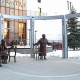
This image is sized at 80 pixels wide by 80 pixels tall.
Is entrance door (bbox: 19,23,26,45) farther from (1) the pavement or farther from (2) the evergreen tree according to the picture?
(1) the pavement

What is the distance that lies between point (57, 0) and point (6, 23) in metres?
13.6

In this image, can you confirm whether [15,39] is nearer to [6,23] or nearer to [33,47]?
[6,23]

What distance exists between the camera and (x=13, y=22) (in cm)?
2631

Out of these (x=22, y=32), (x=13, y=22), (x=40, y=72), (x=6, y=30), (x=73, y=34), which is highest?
(x=13, y=22)

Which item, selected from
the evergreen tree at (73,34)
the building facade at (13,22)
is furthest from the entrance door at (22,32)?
the evergreen tree at (73,34)

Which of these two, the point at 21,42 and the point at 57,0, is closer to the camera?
the point at 21,42

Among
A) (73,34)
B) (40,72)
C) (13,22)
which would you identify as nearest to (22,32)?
(13,22)

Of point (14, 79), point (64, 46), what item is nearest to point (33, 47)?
point (64, 46)

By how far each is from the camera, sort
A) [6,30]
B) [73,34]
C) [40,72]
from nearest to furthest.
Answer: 1. [40,72]
2. [6,30]
3. [73,34]

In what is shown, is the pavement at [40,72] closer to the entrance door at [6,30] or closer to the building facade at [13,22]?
the entrance door at [6,30]

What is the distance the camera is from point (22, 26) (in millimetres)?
28219

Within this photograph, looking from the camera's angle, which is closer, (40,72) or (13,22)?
(40,72)

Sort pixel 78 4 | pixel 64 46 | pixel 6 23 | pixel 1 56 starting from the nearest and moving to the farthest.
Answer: pixel 1 56
pixel 64 46
pixel 6 23
pixel 78 4

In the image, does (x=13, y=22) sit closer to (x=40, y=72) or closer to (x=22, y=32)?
(x=22, y=32)
